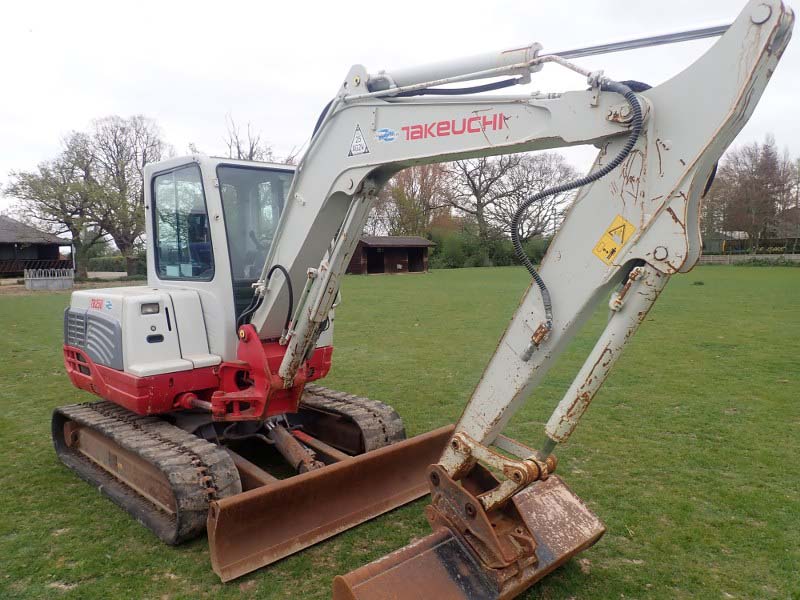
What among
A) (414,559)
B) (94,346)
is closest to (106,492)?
(94,346)

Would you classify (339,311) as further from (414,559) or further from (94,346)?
(414,559)

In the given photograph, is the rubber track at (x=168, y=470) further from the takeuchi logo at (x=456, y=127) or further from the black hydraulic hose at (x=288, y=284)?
the takeuchi logo at (x=456, y=127)

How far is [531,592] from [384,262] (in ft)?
137

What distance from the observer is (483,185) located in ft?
183

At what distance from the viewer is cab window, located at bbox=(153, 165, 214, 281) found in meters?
4.93

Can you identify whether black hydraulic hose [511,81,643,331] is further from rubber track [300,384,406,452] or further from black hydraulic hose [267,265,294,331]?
rubber track [300,384,406,452]

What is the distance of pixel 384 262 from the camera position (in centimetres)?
4512

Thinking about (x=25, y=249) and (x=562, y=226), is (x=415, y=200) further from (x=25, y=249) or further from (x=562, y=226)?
(x=562, y=226)

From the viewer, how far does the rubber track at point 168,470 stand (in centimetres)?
415

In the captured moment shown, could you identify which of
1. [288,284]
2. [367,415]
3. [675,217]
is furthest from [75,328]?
[675,217]

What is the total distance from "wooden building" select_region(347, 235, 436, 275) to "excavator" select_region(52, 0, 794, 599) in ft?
123

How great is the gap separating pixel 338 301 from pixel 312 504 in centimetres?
159

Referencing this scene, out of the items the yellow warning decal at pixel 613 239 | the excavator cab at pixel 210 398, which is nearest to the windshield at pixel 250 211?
the excavator cab at pixel 210 398

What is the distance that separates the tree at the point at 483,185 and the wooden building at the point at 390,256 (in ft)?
34.9
